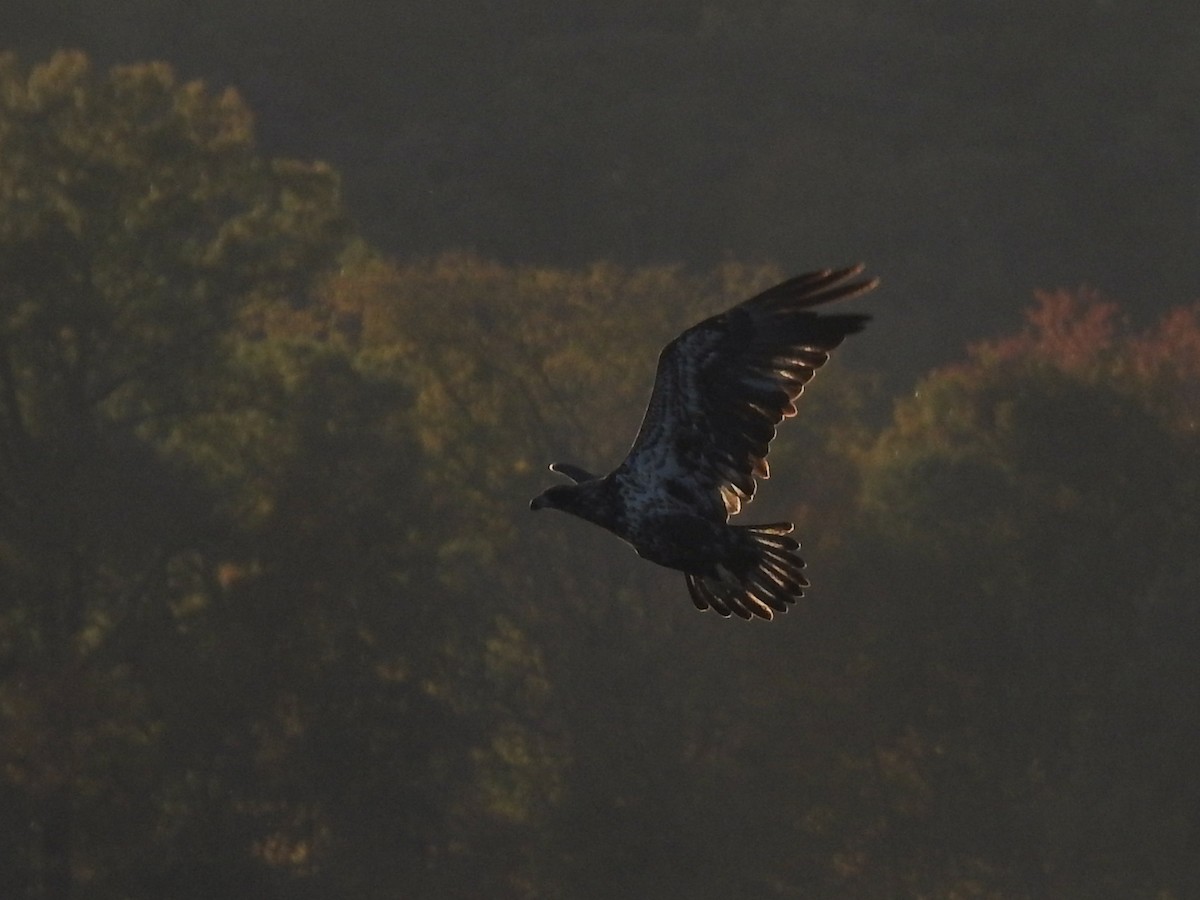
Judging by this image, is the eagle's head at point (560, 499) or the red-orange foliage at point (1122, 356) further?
the red-orange foliage at point (1122, 356)

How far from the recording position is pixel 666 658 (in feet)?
123

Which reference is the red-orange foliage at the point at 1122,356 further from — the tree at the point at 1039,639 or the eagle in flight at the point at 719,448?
the eagle in flight at the point at 719,448

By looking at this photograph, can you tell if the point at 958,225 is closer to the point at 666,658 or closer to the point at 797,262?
the point at 797,262

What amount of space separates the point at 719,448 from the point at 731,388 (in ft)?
0.89

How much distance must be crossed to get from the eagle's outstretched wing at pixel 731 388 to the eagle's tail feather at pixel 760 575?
18cm

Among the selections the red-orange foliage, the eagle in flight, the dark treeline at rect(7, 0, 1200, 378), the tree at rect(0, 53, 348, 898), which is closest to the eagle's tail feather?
the eagle in flight

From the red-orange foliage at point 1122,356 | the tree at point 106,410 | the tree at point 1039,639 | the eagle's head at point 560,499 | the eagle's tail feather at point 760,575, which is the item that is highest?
the red-orange foliage at point 1122,356

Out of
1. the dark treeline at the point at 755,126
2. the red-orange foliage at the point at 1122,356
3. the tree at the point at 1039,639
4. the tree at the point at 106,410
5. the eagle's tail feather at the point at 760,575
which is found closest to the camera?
the eagle's tail feather at the point at 760,575

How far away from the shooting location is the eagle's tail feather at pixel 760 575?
1040 cm

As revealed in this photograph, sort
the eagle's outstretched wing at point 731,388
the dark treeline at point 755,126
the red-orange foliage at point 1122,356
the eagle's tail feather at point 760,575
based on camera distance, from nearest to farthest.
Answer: the eagle's outstretched wing at point 731,388, the eagle's tail feather at point 760,575, the red-orange foliage at point 1122,356, the dark treeline at point 755,126

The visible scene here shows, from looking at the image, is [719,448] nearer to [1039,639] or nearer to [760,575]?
[760,575]

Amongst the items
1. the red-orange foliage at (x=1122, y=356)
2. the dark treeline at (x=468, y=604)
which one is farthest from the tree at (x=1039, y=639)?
the red-orange foliage at (x=1122, y=356)

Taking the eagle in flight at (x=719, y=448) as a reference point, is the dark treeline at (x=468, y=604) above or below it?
above

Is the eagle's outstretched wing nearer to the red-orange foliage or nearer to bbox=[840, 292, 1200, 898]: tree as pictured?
bbox=[840, 292, 1200, 898]: tree
